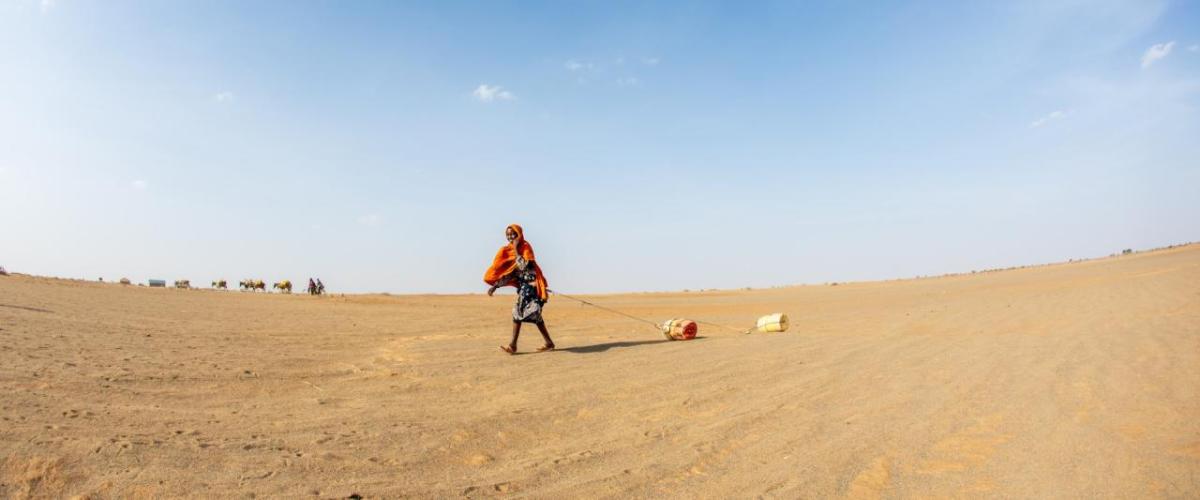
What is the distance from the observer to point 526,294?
346 inches

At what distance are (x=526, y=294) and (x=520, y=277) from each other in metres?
0.28

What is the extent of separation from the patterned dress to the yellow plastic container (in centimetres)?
502

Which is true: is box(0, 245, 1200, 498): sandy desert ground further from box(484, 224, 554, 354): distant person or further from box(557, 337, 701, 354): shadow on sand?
box(484, 224, 554, 354): distant person

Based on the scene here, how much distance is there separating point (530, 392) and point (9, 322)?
7255mm

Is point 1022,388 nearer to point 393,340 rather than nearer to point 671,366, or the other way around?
point 671,366

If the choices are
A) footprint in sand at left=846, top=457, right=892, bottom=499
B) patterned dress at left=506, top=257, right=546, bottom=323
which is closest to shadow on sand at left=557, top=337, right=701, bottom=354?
patterned dress at left=506, top=257, right=546, bottom=323

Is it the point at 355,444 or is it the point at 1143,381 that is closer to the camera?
the point at 355,444

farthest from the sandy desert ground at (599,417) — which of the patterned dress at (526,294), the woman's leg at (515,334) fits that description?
the patterned dress at (526,294)

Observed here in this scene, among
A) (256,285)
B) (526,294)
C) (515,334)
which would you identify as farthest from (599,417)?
(256,285)

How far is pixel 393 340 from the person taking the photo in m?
10.4

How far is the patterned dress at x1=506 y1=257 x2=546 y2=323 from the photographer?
872 centimetres

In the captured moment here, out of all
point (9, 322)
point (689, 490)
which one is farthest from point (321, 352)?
point (689, 490)

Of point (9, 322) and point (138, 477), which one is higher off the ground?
point (9, 322)

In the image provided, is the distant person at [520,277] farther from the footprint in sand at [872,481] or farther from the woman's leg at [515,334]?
the footprint in sand at [872,481]
